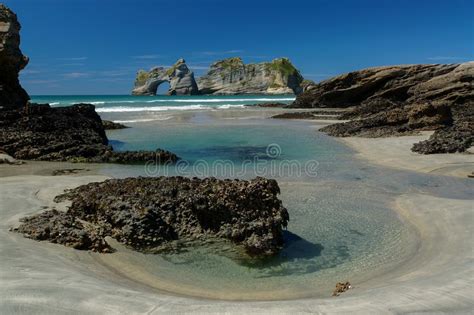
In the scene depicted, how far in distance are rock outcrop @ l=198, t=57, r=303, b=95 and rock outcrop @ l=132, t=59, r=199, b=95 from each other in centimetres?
779

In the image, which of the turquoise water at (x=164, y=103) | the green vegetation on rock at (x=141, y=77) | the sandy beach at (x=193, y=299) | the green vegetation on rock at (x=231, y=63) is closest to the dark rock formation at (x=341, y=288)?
the sandy beach at (x=193, y=299)

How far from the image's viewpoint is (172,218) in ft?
23.5

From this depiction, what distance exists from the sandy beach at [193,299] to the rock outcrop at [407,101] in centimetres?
973

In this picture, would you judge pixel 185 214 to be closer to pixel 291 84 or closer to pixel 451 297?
pixel 451 297

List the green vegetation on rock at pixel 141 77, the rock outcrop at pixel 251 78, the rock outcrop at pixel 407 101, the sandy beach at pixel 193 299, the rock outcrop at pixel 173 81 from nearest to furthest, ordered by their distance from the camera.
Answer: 1. the sandy beach at pixel 193 299
2. the rock outcrop at pixel 407 101
3. the rock outcrop at pixel 173 81
4. the rock outcrop at pixel 251 78
5. the green vegetation on rock at pixel 141 77

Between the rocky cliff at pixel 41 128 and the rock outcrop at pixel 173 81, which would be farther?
the rock outcrop at pixel 173 81

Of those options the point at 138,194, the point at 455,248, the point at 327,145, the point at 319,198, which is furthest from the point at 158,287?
the point at 327,145

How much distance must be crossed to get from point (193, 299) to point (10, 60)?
835 inches

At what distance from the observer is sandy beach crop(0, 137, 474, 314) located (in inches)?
163

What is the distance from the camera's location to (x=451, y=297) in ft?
14.8

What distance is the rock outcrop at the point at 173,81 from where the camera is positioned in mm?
131875

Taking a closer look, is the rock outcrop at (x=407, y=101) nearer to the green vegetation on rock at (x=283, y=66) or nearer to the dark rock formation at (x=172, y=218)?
the dark rock formation at (x=172, y=218)

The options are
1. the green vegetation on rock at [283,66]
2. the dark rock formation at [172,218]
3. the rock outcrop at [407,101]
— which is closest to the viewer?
the dark rock formation at [172,218]

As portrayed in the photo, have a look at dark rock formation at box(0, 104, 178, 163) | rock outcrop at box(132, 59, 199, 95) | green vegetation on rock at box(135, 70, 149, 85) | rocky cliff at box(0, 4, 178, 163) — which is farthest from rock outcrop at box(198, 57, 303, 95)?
dark rock formation at box(0, 104, 178, 163)
